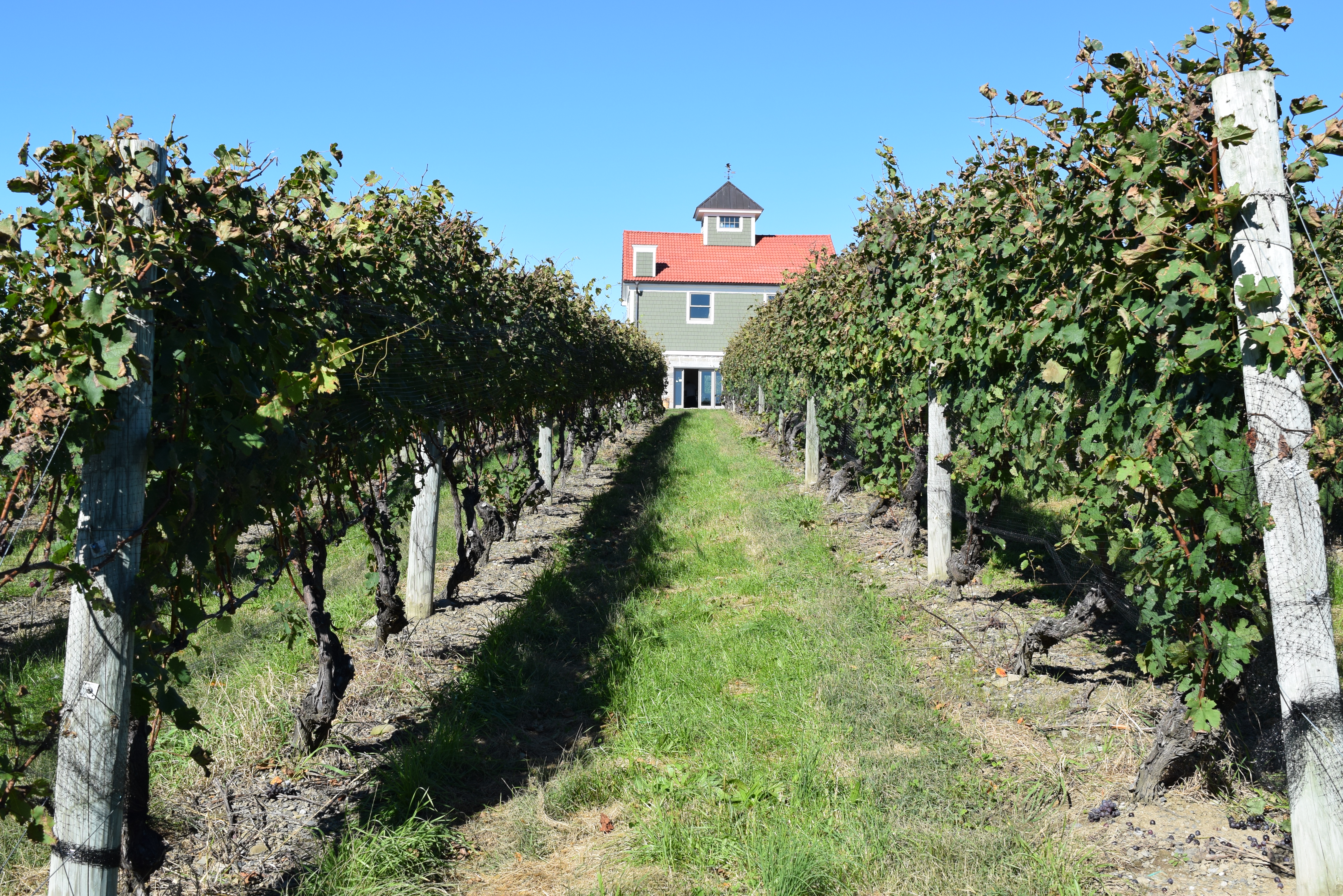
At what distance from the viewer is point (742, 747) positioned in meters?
4.26

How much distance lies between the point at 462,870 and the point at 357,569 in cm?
576

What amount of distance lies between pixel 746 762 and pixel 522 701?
1.48 metres

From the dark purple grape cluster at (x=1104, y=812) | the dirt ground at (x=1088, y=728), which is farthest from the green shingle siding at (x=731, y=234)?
the dark purple grape cluster at (x=1104, y=812)

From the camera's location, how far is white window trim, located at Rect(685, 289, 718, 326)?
3841cm

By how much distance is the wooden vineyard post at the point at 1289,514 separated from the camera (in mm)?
2846

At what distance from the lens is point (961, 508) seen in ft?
30.3

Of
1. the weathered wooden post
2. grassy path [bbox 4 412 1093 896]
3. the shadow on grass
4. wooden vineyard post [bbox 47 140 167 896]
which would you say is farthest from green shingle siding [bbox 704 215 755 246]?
wooden vineyard post [bbox 47 140 167 896]

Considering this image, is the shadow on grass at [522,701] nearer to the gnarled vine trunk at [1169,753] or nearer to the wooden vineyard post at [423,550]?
the wooden vineyard post at [423,550]

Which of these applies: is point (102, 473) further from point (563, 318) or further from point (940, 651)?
point (563, 318)

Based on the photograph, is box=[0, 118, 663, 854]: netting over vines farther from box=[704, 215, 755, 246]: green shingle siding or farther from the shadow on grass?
box=[704, 215, 755, 246]: green shingle siding

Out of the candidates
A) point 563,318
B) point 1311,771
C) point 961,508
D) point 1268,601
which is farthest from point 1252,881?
point 563,318

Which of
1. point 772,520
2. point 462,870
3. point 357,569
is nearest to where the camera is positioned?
point 462,870

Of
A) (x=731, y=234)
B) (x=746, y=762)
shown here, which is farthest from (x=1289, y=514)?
(x=731, y=234)

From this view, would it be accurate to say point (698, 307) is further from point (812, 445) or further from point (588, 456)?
point (812, 445)
